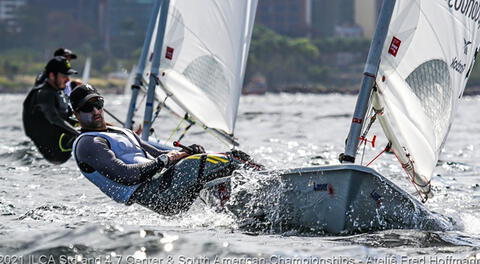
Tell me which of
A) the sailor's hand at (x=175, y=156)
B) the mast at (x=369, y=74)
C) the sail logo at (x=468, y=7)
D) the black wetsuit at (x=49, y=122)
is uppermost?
the sail logo at (x=468, y=7)

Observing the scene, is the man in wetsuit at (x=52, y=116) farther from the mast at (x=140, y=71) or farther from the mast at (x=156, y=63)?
the mast at (x=140, y=71)

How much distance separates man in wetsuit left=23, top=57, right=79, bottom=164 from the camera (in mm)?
9742

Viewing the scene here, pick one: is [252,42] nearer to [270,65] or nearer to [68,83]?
[270,65]

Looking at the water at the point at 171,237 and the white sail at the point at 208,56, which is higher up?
the white sail at the point at 208,56

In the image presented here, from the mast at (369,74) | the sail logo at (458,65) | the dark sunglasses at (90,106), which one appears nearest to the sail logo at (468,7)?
the sail logo at (458,65)

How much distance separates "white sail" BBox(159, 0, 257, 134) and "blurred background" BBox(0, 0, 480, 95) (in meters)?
81.0

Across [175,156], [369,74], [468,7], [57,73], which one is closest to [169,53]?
[57,73]

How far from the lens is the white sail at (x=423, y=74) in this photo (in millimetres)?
6449

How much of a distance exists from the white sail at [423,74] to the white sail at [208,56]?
3.17m

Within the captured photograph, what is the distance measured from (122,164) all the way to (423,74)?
2.44 m

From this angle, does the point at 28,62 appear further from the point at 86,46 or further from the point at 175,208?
the point at 175,208

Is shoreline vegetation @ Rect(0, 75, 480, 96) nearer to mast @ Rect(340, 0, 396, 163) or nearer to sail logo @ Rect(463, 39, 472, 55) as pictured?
sail logo @ Rect(463, 39, 472, 55)

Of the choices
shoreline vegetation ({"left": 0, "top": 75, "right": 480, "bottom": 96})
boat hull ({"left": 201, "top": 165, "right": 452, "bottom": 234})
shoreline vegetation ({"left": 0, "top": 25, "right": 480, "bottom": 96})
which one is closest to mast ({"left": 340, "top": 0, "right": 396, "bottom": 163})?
boat hull ({"left": 201, "top": 165, "right": 452, "bottom": 234})

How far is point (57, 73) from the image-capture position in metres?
9.88
